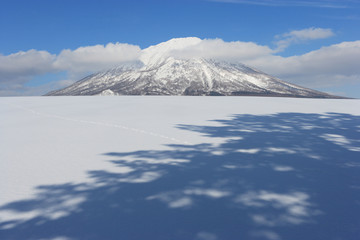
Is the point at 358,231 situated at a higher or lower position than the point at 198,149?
lower

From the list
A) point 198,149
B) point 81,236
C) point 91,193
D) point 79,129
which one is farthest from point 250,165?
point 79,129

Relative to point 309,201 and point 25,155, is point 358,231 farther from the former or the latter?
point 25,155

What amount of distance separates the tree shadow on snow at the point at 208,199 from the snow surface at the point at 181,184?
1cm

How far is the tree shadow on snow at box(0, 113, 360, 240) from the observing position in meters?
2.83

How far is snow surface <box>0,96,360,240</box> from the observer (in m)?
2.88

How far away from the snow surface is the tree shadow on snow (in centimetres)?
1

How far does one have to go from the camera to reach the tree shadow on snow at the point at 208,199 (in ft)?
9.29

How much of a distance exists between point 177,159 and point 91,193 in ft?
5.81

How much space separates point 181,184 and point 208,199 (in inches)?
21.9

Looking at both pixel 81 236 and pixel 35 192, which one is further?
pixel 35 192

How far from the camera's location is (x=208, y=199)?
11.3ft

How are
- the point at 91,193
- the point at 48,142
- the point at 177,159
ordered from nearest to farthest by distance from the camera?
the point at 91,193, the point at 177,159, the point at 48,142

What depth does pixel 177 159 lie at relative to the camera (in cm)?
491

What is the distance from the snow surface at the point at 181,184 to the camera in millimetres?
2883
